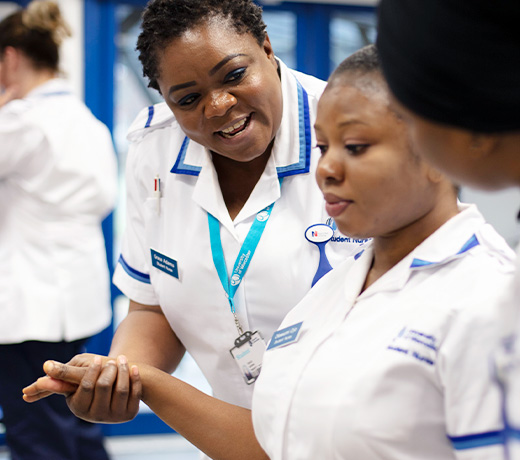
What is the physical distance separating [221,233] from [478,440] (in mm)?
824

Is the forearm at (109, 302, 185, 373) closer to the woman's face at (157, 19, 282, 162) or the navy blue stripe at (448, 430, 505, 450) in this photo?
the woman's face at (157, 19, 282, 162)

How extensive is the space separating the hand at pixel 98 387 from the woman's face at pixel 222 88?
1.61 feet

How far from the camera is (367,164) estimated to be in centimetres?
94

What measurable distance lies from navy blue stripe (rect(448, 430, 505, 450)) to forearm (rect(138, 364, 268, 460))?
480 millimetres

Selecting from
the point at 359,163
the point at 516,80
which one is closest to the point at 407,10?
the point at 516,80

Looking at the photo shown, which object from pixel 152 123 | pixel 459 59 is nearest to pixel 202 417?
pixel 152 123

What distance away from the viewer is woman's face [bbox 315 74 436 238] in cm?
93

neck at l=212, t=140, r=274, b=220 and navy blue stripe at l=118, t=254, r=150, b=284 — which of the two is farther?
navy blue stripe at l=118, t=254, r=150, b=284

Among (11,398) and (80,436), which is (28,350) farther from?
(80,436)

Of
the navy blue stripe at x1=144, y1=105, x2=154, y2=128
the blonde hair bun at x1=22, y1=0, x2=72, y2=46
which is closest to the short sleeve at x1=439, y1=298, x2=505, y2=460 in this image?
the navy blue stripe at x1=144, y1=105, x2=154, y2=128

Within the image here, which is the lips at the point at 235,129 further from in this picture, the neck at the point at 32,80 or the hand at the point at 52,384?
the neck at the point at 32,80

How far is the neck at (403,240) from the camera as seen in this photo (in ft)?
3.29

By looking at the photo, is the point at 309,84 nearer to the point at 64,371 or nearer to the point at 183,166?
the point at 183,166

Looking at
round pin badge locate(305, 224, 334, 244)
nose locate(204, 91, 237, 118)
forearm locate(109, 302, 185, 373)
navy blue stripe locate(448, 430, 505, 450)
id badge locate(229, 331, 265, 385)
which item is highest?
nose locate(204, 91, 237, 118)
